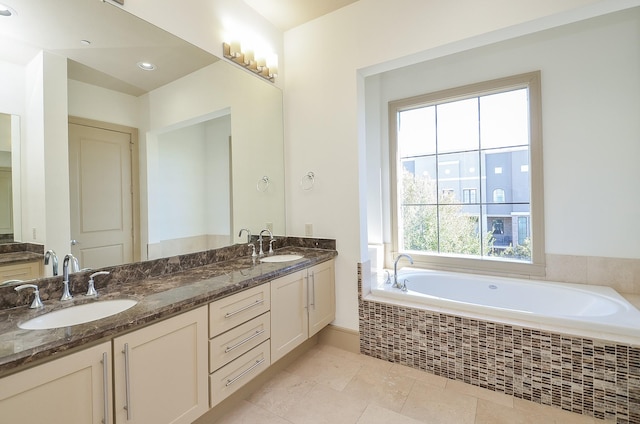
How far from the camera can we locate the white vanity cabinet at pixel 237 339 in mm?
1420

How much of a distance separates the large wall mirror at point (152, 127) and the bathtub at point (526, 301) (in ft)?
4.75

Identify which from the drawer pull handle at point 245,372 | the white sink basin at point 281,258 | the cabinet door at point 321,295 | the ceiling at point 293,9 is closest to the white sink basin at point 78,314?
the drawer pull handle at point 245,372

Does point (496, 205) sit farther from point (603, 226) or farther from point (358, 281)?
point (358, 281)

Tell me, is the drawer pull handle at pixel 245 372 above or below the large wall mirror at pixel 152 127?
below

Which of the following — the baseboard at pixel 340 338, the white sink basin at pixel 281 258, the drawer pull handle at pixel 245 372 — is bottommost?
the baseboard at pixel 340 338

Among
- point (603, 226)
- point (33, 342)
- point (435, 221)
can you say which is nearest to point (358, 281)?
point (435, 221)

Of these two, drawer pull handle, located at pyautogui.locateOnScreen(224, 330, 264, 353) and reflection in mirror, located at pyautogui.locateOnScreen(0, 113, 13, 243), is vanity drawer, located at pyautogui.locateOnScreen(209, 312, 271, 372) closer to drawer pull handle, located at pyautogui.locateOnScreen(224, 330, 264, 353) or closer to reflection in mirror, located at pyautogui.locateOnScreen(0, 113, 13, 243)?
drawer pull handle, located at pyautogui.locateOnScreen(224, 330, 264, 353)

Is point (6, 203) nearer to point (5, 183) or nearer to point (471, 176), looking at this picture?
point (5, 183)

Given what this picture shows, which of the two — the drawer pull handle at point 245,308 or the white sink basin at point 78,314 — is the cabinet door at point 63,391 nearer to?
the white sink basin at point 78,314

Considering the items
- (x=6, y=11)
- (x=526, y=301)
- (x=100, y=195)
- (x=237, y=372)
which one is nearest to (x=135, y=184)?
(x=100, y=195)

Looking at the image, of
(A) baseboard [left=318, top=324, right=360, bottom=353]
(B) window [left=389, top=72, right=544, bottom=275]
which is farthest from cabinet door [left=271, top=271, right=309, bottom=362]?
(B) window [left=389, top=72, right=544, bottom=275]

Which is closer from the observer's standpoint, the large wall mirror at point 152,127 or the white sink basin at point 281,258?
the large wall mirror at point 152,127

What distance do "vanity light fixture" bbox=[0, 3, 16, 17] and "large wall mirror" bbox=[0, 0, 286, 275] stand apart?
0.02m

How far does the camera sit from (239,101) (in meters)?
2.32
